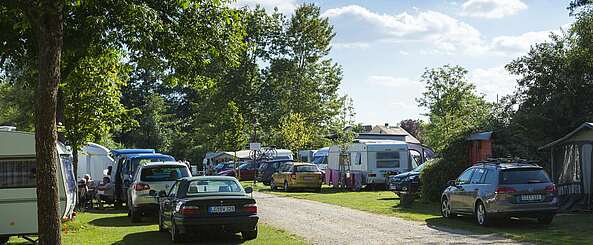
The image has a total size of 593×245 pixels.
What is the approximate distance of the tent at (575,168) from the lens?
64.8ft

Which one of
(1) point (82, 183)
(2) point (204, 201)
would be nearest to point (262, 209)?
(1) point (82, 183)

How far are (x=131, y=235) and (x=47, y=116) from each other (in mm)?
7128

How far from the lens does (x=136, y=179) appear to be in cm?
1989

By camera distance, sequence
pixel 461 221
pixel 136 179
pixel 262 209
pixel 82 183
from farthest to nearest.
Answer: pixel 82 183 < pixel 262 209 < pixel 136 179 < pixel 461 221

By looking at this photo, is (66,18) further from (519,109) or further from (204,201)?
(519,109)

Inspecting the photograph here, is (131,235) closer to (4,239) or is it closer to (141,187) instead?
(4,239)

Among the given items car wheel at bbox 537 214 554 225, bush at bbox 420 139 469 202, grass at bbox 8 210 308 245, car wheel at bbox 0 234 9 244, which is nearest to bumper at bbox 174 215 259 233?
grass at bbox 8 210 308 245

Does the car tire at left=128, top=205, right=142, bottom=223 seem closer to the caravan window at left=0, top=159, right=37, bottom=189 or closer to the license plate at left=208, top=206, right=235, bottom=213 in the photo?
the caravan window at left=0, top=159, right=37, bottom=189

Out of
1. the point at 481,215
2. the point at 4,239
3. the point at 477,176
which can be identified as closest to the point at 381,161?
the point at 477,176

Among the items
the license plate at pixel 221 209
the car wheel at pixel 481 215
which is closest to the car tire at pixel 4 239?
the license plate at pixel 221 209

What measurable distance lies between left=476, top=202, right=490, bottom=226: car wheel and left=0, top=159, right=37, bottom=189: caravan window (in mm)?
10145

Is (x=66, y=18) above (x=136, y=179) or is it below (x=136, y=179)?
above

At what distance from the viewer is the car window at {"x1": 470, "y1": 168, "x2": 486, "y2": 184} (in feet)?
56.3

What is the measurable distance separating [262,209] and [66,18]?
11.8 meters
